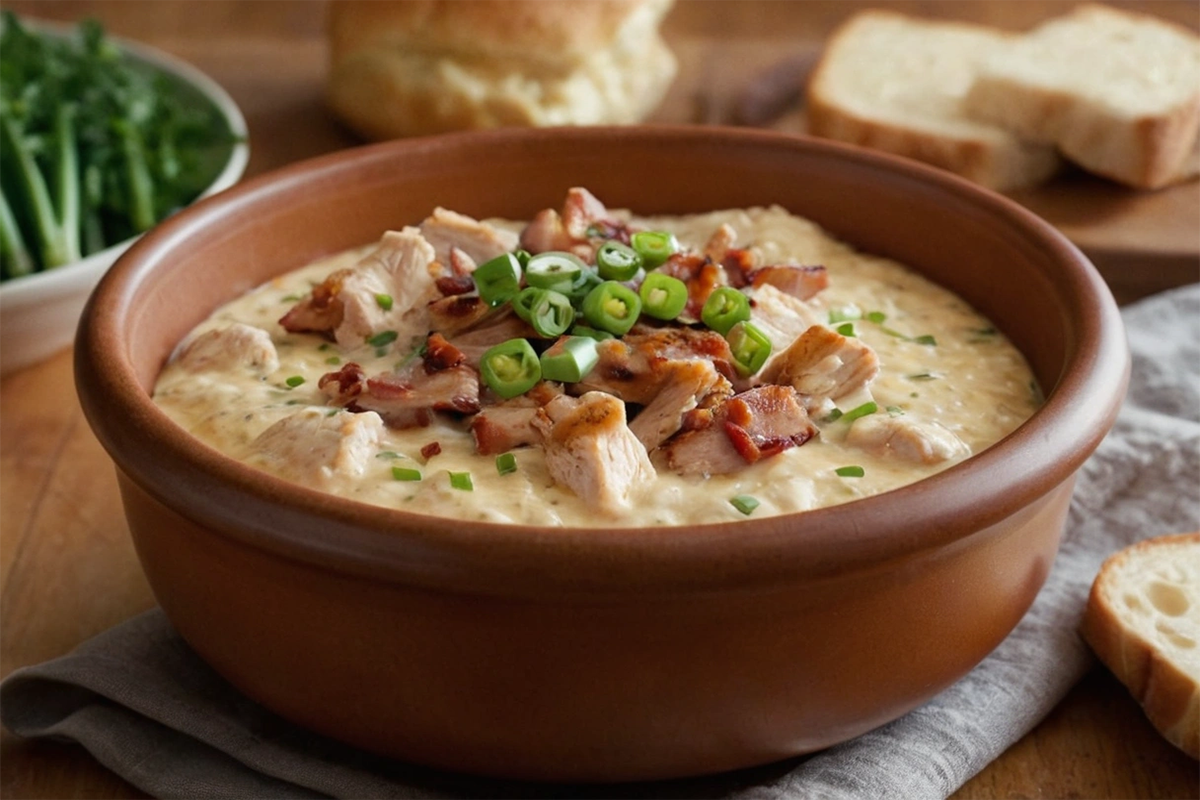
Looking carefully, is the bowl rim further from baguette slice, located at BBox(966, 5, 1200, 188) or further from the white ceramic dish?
baguette slice, located at BBox(966, 5, 1200, 188)

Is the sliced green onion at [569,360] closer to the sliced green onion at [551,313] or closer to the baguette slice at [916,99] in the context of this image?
the sliced green onion at [551,313]

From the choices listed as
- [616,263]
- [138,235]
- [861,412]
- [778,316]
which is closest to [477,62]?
[138,235]

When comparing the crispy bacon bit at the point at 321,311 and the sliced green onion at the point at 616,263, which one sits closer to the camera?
the sliced green onion at the point at 616,263

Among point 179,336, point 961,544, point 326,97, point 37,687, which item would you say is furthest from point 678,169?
point 326,97

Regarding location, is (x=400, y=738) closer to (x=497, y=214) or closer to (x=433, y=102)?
(x=497, y=214)

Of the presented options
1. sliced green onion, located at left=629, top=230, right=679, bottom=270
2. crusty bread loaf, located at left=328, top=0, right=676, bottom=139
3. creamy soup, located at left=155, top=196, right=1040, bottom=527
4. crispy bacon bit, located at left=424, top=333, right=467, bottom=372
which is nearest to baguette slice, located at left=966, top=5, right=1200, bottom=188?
crusty bread loaf, located at left=328, top=0, right=676, bottom=139

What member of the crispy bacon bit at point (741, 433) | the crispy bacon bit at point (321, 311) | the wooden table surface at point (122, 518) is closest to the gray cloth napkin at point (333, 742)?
the wooden table surface at point (122, 518)
